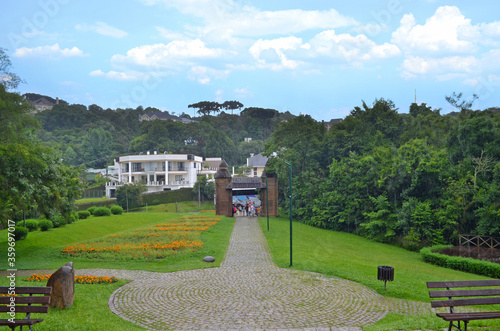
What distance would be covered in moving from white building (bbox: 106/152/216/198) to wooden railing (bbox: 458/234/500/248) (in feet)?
161

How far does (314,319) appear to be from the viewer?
9.15m

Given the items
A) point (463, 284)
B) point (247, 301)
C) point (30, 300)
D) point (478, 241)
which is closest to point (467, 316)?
point (463, 284)

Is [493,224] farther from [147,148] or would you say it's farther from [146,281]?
[147,148]

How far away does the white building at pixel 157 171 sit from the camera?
219 feet

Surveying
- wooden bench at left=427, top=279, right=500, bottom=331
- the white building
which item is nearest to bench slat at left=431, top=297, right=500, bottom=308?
wooden bench at left=427, top=279, right=500, bottom=331

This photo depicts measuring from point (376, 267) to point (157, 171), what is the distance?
56312mm

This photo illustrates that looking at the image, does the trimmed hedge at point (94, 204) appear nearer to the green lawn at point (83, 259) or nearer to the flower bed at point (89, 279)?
the green lawn at point (83, 259)

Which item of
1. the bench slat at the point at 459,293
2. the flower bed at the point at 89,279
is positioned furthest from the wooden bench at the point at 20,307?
the bench slat at the point at 459,293

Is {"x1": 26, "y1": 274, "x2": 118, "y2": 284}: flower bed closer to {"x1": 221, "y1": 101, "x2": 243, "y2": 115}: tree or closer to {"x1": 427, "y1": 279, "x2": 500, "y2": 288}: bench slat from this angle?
{"x1": 427, "y1": 279, "x2": 500, "y2": 288}: bench slat

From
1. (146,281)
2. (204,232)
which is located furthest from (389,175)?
(146,281)

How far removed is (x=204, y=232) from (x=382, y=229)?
45.9 feet

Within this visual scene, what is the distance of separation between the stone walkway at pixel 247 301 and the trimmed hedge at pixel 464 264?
853cm

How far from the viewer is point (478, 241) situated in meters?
23.1

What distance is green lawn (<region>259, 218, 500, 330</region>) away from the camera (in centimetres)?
855
